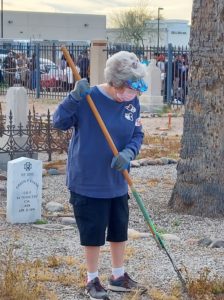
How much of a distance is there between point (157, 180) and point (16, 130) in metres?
2.26

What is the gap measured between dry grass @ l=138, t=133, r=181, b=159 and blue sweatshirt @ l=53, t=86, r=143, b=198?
8328 mm

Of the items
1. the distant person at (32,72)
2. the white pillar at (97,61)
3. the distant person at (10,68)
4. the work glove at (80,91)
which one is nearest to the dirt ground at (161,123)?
the white pillar at (97,61)

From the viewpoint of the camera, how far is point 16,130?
506 inches

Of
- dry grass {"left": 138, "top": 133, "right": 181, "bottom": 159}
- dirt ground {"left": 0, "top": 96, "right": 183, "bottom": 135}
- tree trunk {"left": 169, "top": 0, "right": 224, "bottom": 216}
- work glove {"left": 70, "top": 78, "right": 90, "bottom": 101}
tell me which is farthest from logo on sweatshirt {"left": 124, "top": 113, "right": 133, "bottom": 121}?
dirt ground {"left": 0, "top": 96, "right": 183, "bottom": 135}

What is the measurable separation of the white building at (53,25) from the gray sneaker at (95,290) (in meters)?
71.1

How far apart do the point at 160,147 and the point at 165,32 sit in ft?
211

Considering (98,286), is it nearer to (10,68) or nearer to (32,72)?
(32,72)

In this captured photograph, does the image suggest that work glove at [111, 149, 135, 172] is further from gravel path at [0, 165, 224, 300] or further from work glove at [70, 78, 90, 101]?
gravel path at [0, 165, 224, 300]

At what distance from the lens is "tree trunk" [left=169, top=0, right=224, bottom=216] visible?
30.5 ft

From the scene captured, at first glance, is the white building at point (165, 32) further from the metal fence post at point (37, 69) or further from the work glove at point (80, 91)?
the work glove at point (80, 91)

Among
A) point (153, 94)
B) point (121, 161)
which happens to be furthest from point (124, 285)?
point (153, 94)

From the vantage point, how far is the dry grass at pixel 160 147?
1471 cm

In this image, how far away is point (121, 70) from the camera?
19.4 feet

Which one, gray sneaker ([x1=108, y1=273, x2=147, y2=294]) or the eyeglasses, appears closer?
the eyeglasses
